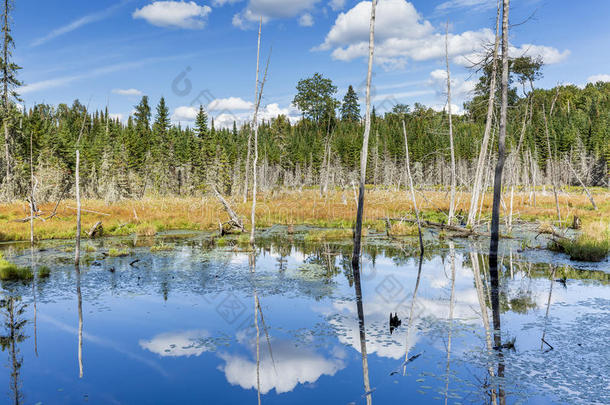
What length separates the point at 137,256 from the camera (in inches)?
765

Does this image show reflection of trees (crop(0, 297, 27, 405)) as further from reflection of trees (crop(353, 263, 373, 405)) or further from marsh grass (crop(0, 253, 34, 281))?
reflection of trees (crop(353, 263, 373, 405))

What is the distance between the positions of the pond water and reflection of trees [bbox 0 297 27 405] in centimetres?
4

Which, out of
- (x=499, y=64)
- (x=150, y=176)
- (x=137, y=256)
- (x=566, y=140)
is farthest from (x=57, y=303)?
(x=566, y=140)

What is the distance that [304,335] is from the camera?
32.0 ft

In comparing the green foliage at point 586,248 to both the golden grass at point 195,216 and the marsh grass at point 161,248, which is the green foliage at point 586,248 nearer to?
the golden grass at point 195,216

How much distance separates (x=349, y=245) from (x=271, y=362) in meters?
15.0

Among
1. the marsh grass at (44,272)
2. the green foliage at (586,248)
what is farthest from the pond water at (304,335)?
the green foliage at (586,248)

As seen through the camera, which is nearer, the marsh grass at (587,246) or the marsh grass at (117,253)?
the marsh grass at (587,246)

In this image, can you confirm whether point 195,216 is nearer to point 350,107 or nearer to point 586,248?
point 586,248

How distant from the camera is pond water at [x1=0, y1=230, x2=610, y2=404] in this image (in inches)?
283

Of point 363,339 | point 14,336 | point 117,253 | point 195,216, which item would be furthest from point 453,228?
point 14,336

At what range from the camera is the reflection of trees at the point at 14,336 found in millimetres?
7446

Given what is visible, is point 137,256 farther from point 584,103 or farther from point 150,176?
point 584,103

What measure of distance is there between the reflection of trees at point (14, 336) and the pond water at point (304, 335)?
43 millimetres
